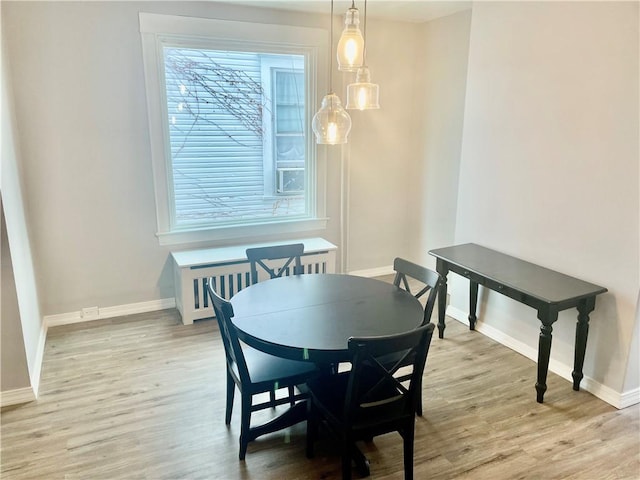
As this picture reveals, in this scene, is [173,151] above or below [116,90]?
below

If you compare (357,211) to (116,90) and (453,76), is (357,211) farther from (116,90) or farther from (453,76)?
(116,90)

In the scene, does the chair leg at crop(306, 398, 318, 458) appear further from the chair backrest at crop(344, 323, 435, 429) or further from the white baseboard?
the white baseboard

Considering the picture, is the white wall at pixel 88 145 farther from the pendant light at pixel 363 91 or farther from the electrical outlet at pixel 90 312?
the pendant light at pixel 363 91

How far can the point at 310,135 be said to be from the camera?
4605mm

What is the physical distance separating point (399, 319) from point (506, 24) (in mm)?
2339

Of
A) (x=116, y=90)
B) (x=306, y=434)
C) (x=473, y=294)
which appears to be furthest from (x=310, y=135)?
(x=306, y=434)

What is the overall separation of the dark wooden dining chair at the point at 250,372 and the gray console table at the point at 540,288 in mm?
1391

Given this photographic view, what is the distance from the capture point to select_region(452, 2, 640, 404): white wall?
2.67 meters

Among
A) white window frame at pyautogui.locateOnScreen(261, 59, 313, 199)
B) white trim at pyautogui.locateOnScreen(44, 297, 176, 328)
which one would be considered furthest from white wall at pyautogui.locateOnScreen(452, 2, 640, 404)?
white trim at pyautogui.locateOnScreen(44, 297, 176, 328)

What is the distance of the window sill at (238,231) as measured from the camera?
418cm

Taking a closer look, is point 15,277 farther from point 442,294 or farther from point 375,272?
point 375,272

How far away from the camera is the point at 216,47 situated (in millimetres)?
4059

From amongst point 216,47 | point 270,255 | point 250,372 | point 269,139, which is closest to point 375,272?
point 269,139

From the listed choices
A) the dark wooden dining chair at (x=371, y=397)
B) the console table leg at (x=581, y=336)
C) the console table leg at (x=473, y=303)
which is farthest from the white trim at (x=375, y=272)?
the dark wooden dining chair at (x=371, y=397)
